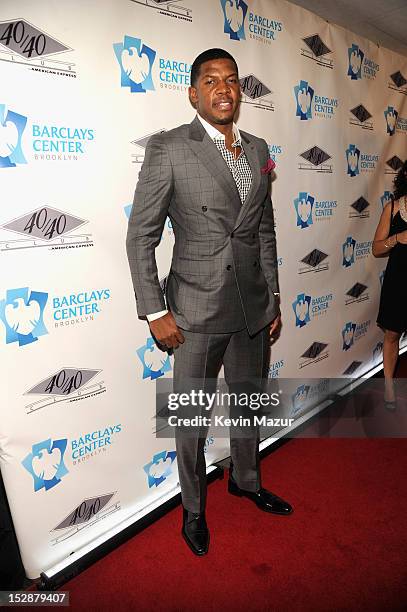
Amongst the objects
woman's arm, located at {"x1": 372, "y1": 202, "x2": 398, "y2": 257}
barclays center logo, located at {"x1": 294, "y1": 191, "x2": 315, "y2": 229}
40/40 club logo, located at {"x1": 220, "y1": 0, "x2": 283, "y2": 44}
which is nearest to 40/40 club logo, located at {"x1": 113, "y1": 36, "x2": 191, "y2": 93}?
40/40 club logo, located at {"x1": 220, "y1": 0, "x2": 283, "y2": 44}

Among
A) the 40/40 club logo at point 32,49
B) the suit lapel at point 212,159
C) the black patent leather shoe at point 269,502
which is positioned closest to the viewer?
the 40/40 club logo at point 32,49

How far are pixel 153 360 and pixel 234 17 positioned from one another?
1.89 metres

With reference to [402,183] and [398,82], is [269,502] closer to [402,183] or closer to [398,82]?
[402,183]

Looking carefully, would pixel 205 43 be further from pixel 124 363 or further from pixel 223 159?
pixel 124 363

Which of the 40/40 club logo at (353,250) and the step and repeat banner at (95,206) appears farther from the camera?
the 40/40 club logo at (353,250)

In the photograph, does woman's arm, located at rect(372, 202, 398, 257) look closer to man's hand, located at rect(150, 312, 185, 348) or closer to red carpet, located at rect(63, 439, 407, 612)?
red carpet, located at rect(63, 439, 407, 612)

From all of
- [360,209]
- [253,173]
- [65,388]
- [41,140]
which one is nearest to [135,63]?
[41,140]

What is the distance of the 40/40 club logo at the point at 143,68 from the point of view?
74.2 inches

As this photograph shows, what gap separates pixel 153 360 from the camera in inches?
92.0

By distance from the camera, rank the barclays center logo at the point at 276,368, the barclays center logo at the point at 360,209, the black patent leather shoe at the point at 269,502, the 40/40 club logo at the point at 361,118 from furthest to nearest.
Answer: the barclays center logo at the point at 360,209 → the 40/40 club logo at the point at 361,118 → the barclays center logo at the point at 276,368 → the black patent leather shoe at the point at 269,502

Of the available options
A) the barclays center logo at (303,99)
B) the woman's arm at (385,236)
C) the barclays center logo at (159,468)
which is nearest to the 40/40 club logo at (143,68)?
the barclays center logo at (303,99)

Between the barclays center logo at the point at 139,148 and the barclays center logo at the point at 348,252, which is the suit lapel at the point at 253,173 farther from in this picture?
the barclays center logo at the point at 348,252

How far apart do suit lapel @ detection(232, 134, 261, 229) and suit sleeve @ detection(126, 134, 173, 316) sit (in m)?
0.32

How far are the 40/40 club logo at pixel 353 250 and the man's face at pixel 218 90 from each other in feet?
6.64
